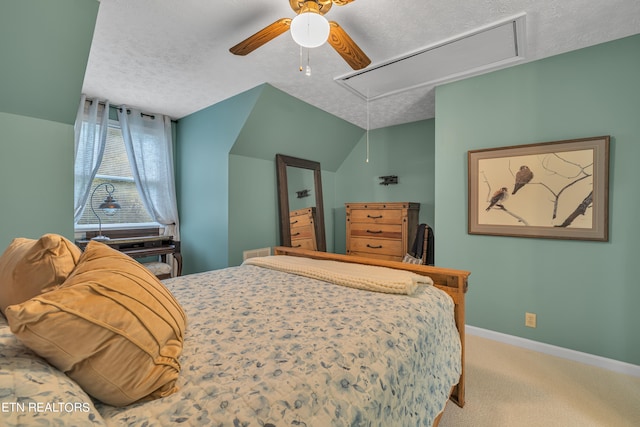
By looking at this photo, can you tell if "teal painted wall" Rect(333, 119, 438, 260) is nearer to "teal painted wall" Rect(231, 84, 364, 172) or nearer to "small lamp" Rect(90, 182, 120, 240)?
"teal painted wall" Rect(231, 84, 364, 172)

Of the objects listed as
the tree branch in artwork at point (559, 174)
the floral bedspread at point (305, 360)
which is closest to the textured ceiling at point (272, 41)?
the tree branch in artwork at point (559, 174)

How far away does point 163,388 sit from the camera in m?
0.73

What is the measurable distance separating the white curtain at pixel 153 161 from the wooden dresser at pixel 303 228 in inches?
63.4

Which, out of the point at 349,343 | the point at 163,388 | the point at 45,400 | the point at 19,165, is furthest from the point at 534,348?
the point at 19,165

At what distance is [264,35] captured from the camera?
167 centimetres

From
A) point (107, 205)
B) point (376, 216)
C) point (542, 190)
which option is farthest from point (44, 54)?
point (542, 190)

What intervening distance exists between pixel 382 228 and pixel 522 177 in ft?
5.61

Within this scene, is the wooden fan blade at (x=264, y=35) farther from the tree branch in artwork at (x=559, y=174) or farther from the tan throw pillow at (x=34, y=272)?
the tree branch in artwork at (x=559, y=174)

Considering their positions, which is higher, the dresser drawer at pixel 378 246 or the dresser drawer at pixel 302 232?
the dresser drawer at pixel 302 232

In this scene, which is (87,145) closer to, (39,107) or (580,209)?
(39,107)

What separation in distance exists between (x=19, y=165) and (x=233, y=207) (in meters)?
1.77

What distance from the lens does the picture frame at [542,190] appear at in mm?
2166

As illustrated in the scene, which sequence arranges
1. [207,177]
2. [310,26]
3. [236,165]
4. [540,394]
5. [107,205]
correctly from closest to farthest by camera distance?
[310,26] < [540,394] < [107,205] < [236,165] < [207,177]

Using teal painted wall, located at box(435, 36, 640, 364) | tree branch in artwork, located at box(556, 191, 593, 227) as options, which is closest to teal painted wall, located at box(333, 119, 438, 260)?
teal painted wall, located at box(435, 36, 640, 364)
